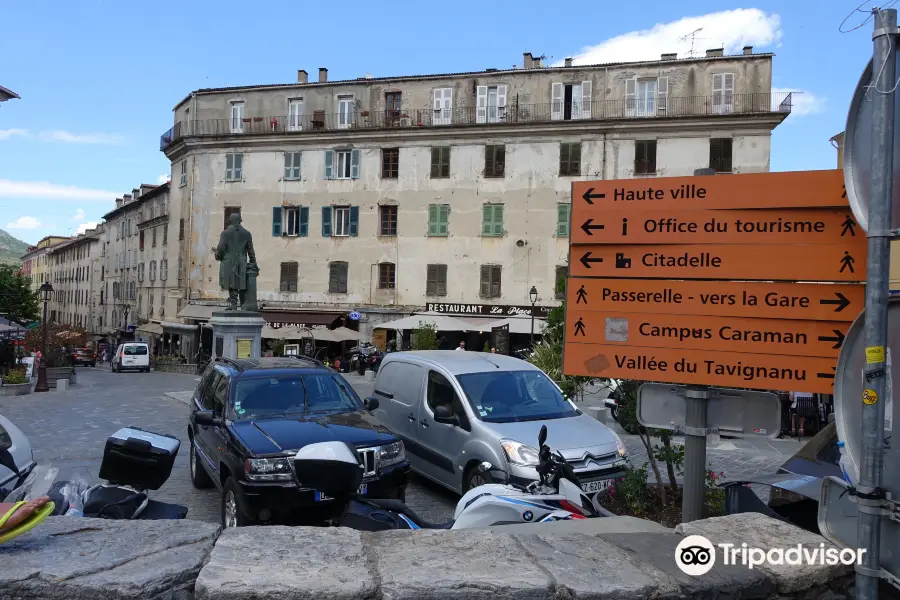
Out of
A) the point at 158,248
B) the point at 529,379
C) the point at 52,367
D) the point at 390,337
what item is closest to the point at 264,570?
the point at 529,379

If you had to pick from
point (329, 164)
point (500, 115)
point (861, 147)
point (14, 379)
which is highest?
point (500, 115)

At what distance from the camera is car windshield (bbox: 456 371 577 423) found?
797 cm

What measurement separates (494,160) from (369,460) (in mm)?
29481

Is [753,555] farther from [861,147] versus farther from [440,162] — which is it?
[440,162]

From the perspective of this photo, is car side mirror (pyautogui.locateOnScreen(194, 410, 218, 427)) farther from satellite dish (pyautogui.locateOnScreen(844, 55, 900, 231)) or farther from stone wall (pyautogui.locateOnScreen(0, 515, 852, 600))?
satellite dish (pyautogui.locateOnScreen(844, 55, 900, 231))

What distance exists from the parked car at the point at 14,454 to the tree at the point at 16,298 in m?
59.6

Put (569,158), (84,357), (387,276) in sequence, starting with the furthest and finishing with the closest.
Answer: (84,357), (387,276), (569,158)

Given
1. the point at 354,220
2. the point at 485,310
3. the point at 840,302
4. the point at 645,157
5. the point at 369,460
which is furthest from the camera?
the point at 354,220

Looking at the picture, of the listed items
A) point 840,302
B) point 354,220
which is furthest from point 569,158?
point 840,302

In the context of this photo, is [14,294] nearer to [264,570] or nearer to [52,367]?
[52,367]

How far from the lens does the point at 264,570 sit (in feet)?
7.36

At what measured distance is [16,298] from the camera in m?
58.6

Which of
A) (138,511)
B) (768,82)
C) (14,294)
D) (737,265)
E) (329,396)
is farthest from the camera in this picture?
(14,294)

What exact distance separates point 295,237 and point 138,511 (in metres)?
34.4
